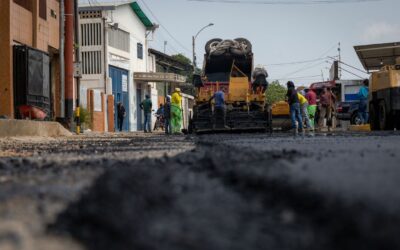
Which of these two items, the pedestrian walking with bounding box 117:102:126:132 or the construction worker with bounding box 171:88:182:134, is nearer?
the construction worker with bounding box 171:88:182:134

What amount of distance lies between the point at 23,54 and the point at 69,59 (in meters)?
3.99

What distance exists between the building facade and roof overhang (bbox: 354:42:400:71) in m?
11.8

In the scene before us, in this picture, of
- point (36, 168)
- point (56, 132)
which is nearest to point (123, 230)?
point (36, 168)

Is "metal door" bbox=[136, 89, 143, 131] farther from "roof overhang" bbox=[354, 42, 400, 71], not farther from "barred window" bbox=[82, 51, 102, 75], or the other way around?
"roof overhang" bbox=[354, 42, 400, 71]

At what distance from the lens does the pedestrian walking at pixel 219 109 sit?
19.4m

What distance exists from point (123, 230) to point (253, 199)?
86 centimetres

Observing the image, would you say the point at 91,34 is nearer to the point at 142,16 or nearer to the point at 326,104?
the point at 142,16

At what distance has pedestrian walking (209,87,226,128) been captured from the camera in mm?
19391

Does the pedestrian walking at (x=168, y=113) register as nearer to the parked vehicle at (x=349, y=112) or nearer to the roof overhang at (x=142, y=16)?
the parked vehicle at (x=349, y=112)

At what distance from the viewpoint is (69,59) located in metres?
22.3

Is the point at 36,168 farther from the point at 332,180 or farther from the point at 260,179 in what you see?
the point at 332,180

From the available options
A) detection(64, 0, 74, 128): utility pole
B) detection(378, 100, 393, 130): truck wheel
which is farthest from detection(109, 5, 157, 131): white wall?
detection(378, 100, 393, 130): truck wheel

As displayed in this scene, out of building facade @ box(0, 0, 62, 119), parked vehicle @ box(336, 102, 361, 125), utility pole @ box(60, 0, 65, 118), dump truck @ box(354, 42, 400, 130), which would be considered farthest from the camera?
parked vehicle @ box(336, 102, 361, 125)

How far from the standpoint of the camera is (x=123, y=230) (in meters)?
1.97
